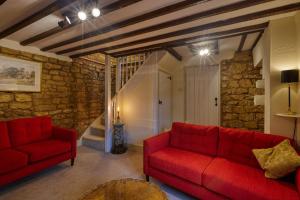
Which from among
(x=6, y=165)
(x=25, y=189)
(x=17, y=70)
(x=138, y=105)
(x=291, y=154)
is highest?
(x=17, y=70)

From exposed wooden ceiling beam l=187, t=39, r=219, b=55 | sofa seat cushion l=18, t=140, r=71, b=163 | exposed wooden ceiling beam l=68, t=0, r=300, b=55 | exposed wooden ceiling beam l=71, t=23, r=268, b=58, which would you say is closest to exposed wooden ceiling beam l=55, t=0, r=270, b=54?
exposed wooden ceiling beam l=68, t=0, r=300, b=55

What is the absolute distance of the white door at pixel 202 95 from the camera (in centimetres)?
429

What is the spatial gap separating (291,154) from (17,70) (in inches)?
177

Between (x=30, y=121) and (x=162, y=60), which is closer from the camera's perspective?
(x=30, y=121)

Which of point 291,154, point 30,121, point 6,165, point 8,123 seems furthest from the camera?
point 30,121

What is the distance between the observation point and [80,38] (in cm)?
288

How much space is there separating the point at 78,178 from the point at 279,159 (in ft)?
8.97

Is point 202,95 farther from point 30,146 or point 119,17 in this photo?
point 30,146

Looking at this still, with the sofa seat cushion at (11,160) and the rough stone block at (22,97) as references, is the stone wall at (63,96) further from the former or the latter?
the sofa seat cushion at (11,160)

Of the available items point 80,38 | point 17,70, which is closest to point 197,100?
point 80,38

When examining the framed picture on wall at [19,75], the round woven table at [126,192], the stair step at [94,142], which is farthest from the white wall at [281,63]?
the framed picture on wall at [19,75]

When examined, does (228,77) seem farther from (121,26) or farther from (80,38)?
(80,38)

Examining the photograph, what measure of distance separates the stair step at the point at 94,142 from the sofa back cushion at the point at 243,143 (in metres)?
2.78

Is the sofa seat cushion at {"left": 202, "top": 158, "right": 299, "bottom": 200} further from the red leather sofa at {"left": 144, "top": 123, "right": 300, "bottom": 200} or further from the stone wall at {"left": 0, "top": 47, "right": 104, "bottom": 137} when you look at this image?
the stone wall at {"left": 0, "top": 47, "right": 104, "bottom": 137}
